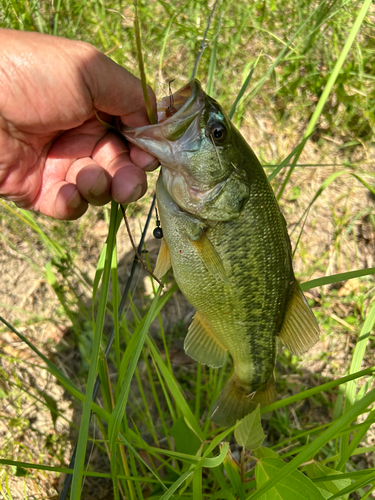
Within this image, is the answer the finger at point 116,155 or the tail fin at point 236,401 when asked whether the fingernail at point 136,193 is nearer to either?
the finger at point 116,155

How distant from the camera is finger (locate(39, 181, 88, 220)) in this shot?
1.74 meters

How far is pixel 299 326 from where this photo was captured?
Answer: 1.75m

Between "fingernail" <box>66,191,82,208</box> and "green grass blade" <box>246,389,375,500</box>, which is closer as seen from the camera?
"green grass blade" <box>246,389,375,500</box>

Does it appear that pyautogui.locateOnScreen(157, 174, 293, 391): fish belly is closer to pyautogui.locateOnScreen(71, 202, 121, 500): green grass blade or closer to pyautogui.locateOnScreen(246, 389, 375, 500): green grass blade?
pyautogui.locateOnScreen(71, 202, 121, 500): green grass blade

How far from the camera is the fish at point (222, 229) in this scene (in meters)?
1.48

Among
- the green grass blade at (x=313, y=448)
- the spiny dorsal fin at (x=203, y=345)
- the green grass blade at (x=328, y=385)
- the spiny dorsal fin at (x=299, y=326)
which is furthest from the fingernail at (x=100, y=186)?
the green grass blade at (x=313, y=448)

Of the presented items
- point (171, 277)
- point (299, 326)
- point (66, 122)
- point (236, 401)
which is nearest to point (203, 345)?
point (236, 401)

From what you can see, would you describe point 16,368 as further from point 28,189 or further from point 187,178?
point 187,178

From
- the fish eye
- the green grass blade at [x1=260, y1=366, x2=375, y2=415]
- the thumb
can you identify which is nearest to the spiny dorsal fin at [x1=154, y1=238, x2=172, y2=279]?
the fish eye

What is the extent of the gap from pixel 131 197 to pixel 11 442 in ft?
6.18

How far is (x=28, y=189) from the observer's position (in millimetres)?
1873

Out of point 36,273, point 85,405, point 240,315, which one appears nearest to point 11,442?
point 36,273

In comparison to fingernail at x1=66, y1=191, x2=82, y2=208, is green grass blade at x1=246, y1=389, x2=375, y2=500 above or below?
below

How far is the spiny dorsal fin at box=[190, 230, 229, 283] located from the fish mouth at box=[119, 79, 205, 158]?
1.18 ft
